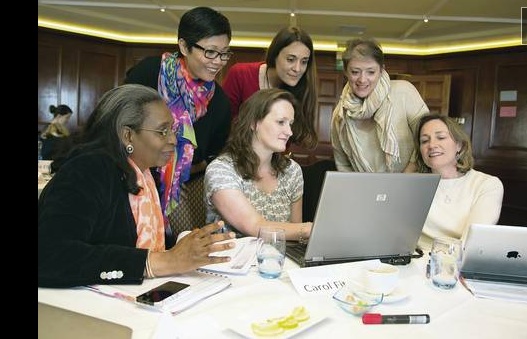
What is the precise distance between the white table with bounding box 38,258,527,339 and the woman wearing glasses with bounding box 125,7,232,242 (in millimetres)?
833

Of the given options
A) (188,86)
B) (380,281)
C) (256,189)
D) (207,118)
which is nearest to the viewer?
(380,281)

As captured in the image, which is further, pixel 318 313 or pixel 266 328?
pixel 318 313

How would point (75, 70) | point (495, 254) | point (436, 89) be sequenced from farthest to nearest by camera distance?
point (75, 70) → point (436, 89) → point (495, 254)

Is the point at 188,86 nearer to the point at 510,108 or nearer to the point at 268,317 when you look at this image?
the point at 268,317

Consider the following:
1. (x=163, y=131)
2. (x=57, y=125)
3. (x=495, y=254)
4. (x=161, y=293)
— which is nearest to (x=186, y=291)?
(x=161, y=293)

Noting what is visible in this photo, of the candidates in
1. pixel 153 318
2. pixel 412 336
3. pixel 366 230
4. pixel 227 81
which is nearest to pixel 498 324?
pixel 412 336

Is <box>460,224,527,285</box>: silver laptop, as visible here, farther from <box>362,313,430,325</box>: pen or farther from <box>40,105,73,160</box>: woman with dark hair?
<box>40,105,73,160</box>: woman with dark hair

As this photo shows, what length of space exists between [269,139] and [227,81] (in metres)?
0.76

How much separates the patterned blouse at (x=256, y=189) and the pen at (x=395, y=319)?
2.99 feet

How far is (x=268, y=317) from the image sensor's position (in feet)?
3.32

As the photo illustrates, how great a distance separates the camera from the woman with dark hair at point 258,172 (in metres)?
1.86

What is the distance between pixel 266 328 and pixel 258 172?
117 cm

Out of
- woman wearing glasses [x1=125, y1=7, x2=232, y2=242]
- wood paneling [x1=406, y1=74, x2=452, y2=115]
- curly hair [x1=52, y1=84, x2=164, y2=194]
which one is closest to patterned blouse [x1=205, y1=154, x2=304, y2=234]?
woman wearing glasses [x1=125, y1=7, x2=232, y2=242]

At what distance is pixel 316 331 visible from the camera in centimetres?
98
